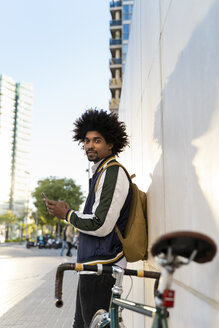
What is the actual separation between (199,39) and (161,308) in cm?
111

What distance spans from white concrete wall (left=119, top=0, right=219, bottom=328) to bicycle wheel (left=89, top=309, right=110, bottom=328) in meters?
0.51

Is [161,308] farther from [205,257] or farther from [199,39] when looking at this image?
[199,39]

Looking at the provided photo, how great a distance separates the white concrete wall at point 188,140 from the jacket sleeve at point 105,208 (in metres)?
0.28

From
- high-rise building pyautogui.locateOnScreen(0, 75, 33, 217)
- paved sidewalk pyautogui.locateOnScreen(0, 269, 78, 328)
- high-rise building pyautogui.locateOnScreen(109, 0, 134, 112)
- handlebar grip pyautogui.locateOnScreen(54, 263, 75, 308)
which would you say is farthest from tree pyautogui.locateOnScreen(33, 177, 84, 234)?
high-rise building pyautogui.locateOnScreen(0, 75, 33, 217)

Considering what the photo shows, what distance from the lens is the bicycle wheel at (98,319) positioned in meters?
2.39

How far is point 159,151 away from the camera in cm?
269

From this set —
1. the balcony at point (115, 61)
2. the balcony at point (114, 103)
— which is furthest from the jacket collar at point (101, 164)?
the balcony at point (115, 61)

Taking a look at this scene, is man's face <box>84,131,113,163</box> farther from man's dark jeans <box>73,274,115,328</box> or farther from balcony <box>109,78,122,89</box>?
balcony <box>109,78,122,89</box>

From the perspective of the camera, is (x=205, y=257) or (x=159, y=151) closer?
(x=205, y=257)

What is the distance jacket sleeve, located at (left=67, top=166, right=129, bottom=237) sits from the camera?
8.09ft

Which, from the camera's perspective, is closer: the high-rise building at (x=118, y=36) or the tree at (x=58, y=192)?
the high-rise building at (x=118, y=36)

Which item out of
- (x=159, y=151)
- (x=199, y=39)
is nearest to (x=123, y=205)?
(x=159, y=151)

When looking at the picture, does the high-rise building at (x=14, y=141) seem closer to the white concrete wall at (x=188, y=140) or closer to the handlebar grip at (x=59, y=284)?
the white concrete wall at (x=188, y=140)

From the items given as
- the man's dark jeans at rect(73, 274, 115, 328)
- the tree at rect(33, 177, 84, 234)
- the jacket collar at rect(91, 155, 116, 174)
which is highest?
the tree at rect(33, 177, 84, 234)
